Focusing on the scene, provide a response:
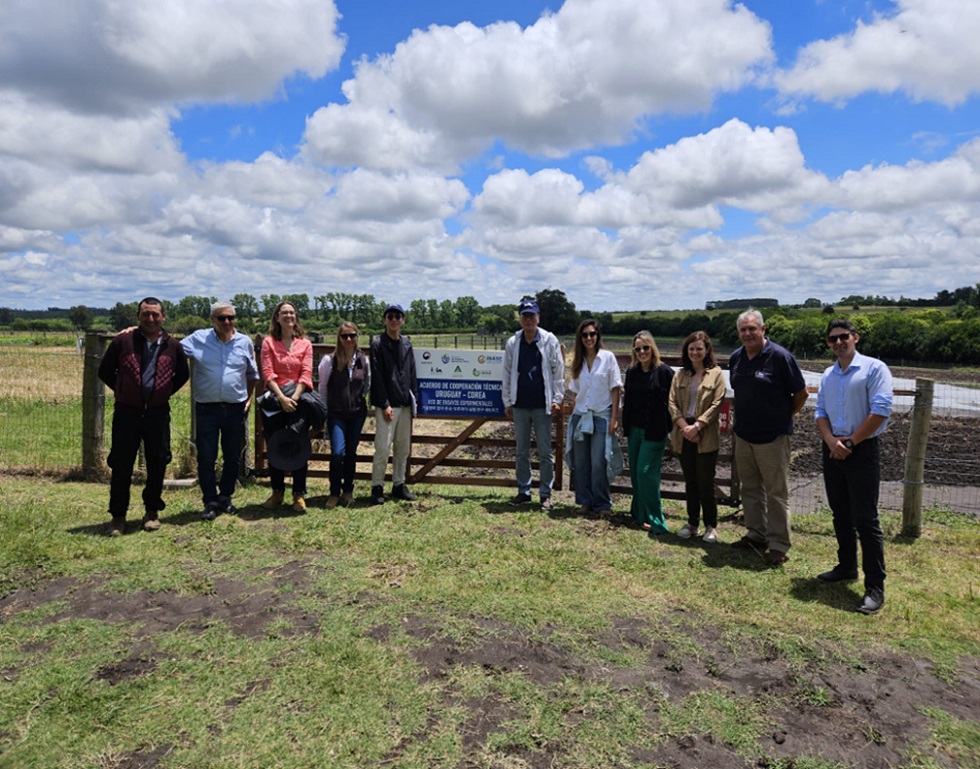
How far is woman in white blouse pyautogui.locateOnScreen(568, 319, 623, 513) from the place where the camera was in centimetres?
630

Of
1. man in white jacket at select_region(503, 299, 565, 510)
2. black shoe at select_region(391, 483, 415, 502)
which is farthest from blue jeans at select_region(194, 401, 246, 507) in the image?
man in white jacket at select_region(503, 299, 565, 510)

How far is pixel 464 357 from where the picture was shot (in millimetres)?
7441

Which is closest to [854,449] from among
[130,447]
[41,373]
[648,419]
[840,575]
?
[840,575]

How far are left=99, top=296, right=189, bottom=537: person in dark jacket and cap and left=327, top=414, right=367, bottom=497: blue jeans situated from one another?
5.12 ft

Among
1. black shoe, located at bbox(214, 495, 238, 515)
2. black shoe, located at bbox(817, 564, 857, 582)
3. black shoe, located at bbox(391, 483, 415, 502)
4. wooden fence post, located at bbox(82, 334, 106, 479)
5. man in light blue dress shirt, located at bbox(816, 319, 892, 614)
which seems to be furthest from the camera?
wooden fence post, located at bbox(82, 334, 106, 479)

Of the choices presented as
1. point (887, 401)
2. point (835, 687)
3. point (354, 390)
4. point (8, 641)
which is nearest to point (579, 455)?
point (354, 390)

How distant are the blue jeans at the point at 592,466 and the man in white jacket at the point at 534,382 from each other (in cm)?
31

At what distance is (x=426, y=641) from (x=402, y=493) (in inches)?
132

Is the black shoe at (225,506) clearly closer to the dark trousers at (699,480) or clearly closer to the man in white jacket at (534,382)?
the man in white jacket at (534,382)

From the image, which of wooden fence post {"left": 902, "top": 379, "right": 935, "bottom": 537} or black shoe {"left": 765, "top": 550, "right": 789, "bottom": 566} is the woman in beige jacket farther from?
wooden fence post {"left": 902, "top": 379, "right": 935, "bottom": 537}

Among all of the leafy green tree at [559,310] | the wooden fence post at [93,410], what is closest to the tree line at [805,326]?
the leafy green tree at [559,310]

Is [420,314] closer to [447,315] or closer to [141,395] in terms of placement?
[447,315]

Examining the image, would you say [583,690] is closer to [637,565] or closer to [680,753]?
[680,753]

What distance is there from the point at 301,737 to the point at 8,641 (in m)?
2.11
